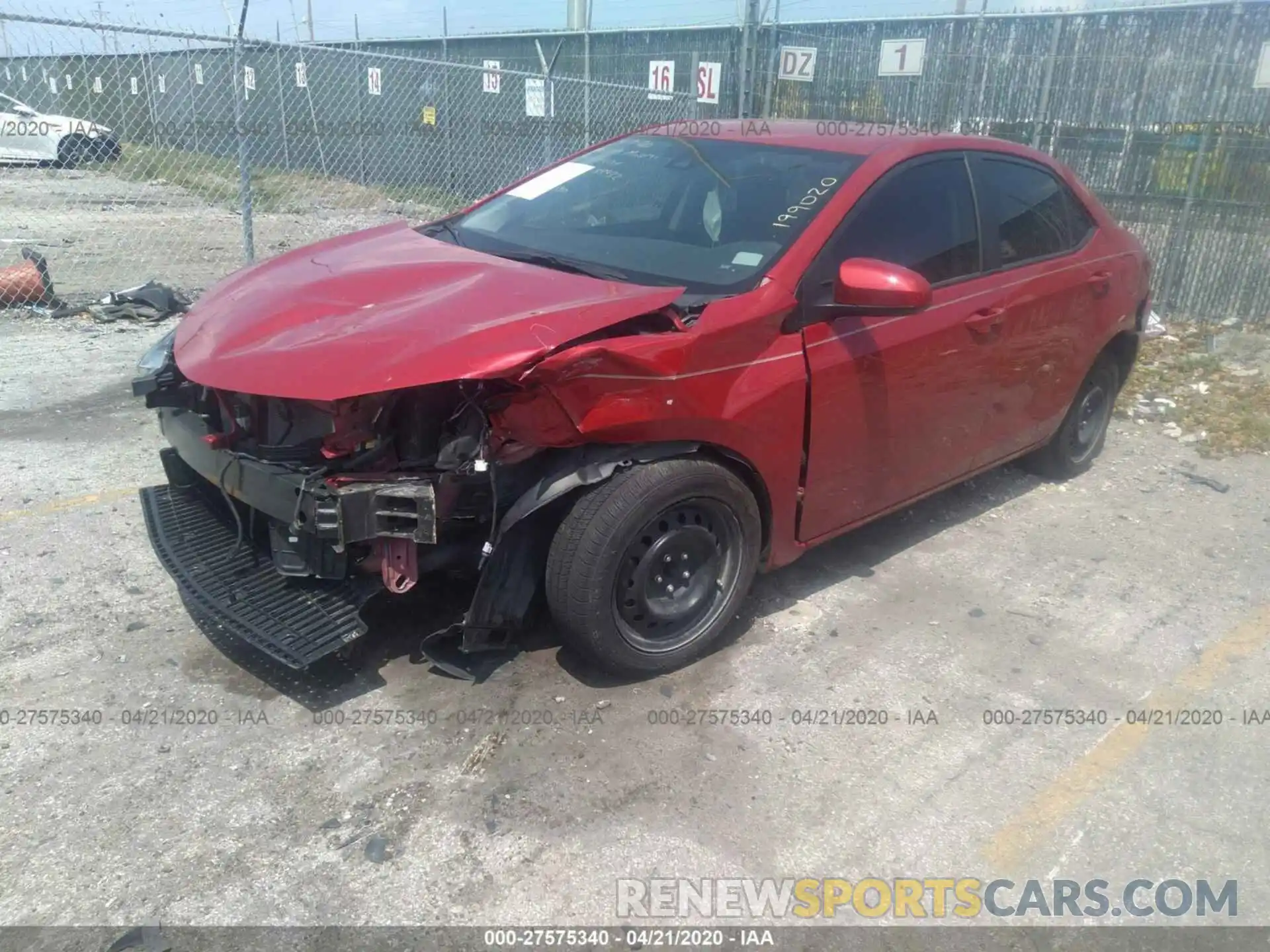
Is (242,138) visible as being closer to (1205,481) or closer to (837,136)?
(837,136)

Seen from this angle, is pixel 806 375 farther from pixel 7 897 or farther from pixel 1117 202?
pixel 1117 202

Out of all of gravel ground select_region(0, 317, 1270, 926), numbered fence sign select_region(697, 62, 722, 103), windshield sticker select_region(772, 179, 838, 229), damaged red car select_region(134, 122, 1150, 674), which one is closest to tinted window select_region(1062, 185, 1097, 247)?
damaged red car select_region(134, 122, 1150, 674)

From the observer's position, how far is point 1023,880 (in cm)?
269

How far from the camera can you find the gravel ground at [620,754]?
8.53 feet

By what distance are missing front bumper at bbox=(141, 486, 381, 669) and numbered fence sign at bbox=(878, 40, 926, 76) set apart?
345 inches

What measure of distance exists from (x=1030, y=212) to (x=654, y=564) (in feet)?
8.48

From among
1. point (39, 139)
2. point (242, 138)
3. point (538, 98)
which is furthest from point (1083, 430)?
point (39, 139)

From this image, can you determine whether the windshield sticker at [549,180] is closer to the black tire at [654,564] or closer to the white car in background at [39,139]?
the black tire at [654,564]

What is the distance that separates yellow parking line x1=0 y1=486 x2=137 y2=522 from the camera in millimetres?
4422

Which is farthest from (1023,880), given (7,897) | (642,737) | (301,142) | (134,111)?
(134,111)

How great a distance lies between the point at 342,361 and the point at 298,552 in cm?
59

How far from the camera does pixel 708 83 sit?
437 inches

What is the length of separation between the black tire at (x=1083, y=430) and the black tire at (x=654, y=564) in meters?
2.55

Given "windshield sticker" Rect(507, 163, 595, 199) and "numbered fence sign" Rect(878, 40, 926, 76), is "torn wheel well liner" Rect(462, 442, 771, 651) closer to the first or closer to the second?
"windshield sticker" Rect(507, 163, 595, 199)
